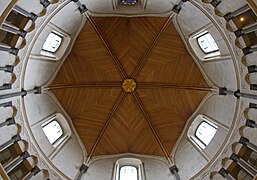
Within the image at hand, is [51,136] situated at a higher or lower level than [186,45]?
lower

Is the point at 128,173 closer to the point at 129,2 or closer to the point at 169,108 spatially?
the point at 169,108

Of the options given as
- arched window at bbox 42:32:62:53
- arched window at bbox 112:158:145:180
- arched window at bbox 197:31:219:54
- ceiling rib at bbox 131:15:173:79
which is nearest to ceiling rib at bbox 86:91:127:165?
ceiling rib at bbox 131:15:173:79

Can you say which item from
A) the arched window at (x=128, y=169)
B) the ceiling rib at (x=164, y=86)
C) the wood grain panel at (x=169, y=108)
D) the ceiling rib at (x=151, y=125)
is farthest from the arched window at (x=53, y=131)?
the ceiling rib at (x=164, y=86)

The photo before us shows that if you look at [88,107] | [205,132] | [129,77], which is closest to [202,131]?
[205,132]

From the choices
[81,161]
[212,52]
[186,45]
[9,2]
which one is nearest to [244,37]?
[212,52]

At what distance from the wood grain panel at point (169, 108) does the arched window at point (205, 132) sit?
158 cm

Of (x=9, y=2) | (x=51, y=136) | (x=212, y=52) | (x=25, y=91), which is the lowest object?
(x=51, y=136)

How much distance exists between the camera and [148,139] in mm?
19016

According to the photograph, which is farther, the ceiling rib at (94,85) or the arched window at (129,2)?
the ceiling rib at (94,85)

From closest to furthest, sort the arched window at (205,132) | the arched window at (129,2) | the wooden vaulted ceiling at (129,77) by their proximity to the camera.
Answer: the arched window at (205,132) → the arched window at (129,2) → the wooden vaulted ceiling at (129,77)

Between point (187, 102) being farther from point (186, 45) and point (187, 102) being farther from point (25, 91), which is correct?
point (25, 91)

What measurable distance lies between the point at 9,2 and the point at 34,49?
11.3ft

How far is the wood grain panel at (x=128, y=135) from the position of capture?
1825 centimetres

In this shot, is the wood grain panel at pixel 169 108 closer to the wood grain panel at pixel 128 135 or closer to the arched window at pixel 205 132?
the wood grain panel at pixel 128 135
